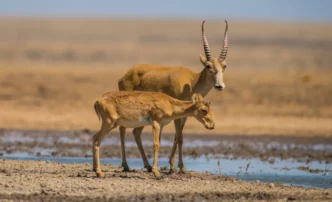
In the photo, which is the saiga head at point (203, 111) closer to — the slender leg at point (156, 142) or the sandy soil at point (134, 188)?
the slender leg at point (156, 142)

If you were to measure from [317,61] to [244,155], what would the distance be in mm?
45138

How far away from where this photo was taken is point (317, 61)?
212ft

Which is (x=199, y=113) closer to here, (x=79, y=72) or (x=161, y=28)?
(x=79, y=72)

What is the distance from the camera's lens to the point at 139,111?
15391 millimetres

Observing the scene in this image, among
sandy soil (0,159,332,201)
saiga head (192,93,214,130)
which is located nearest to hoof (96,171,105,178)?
sandy soil (0,159,332,201)

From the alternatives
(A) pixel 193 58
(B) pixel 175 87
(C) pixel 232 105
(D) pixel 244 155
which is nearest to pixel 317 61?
(A) pixel 193 58

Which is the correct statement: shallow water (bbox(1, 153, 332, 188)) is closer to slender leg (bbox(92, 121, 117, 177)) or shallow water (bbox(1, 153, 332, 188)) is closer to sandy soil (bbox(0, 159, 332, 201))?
sandy soil (bbox(0, 159, 332, 201))

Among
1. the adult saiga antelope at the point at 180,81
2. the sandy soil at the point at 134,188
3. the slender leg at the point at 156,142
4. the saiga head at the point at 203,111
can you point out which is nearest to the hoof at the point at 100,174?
the sandy soil at the point at 134,188

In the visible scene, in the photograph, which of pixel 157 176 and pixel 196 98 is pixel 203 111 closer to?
pixel 196 98

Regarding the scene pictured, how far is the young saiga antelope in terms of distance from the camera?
1529cm

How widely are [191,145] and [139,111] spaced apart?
7.75 metres

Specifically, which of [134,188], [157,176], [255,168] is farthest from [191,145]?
[134,188]

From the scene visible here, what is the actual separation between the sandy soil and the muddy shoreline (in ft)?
14.3

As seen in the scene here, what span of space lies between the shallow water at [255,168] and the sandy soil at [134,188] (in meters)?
1.16
